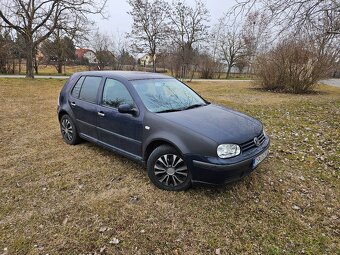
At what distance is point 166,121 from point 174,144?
0.34 m

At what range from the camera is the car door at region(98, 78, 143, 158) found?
3.53 metres

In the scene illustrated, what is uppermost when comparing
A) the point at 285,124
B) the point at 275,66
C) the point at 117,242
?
the point at 275,66

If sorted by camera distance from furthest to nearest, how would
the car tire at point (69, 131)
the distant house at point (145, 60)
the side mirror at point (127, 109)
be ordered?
the distant house at point (145, 60) < the car tire at point (69, 131) < the side mirror at point (127, 109)

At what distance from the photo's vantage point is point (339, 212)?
304 cm

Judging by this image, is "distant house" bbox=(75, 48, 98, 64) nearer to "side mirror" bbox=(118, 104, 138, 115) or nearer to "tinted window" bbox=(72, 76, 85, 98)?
"tinted window" bbox=(72, 76, 85, 98)

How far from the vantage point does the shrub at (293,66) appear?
522 inches

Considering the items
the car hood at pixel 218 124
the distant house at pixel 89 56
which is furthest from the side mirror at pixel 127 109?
the distant house at pixel 89 56

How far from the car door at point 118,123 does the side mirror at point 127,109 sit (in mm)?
75

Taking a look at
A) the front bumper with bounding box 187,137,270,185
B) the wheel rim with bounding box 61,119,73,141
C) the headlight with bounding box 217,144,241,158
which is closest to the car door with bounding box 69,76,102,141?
the wheel rim with bounding box 61,119,73,141

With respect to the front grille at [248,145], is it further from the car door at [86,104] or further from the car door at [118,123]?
the car door at [86,104]

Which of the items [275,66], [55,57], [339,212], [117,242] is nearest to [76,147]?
[117,242]

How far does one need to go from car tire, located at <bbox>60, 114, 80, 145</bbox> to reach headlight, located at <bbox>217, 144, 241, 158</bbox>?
125 inches

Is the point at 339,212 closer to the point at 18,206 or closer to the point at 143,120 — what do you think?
the point at 143,120

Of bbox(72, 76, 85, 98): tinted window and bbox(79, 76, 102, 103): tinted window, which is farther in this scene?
bbox(72, 76, 85, 98): tinted window
